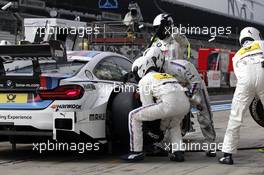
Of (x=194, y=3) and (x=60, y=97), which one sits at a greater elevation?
(x=194, y=3)

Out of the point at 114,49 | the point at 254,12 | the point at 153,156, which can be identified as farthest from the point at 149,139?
the point at 254,12

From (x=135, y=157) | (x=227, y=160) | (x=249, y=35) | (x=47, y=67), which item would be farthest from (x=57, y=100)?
(x=249, y=35)

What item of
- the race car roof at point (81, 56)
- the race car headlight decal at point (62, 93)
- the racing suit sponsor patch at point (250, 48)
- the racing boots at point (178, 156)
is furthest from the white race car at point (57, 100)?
the racing suit sponsor patch at point (250, 48)

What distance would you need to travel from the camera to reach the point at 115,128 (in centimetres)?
657

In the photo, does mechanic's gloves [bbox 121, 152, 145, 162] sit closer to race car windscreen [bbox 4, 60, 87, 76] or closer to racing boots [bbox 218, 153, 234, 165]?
racing boots [bbox 218, 153, 234, 165]

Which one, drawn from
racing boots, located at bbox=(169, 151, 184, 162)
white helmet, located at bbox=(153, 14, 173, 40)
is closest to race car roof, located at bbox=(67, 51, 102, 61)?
white helmet, located at bbox=(153, 14, 173, 40)

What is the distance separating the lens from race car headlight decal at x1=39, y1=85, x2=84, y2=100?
6193 mm

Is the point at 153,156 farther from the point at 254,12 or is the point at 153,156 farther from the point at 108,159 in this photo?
the point at 254,12

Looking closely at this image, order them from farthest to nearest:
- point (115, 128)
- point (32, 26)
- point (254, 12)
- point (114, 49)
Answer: point (254, 12) < point (114, 49) < point (32, 26) < point (115, 128)

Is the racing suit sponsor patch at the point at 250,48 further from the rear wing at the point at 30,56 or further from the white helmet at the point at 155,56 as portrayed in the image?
the rear wing at the point at 30,56

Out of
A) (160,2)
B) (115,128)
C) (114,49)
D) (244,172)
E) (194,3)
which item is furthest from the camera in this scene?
(194,3)

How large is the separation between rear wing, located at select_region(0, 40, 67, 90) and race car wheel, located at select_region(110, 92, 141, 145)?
0.86 metres

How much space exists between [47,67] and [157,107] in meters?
1.51

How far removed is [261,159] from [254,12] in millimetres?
47642
